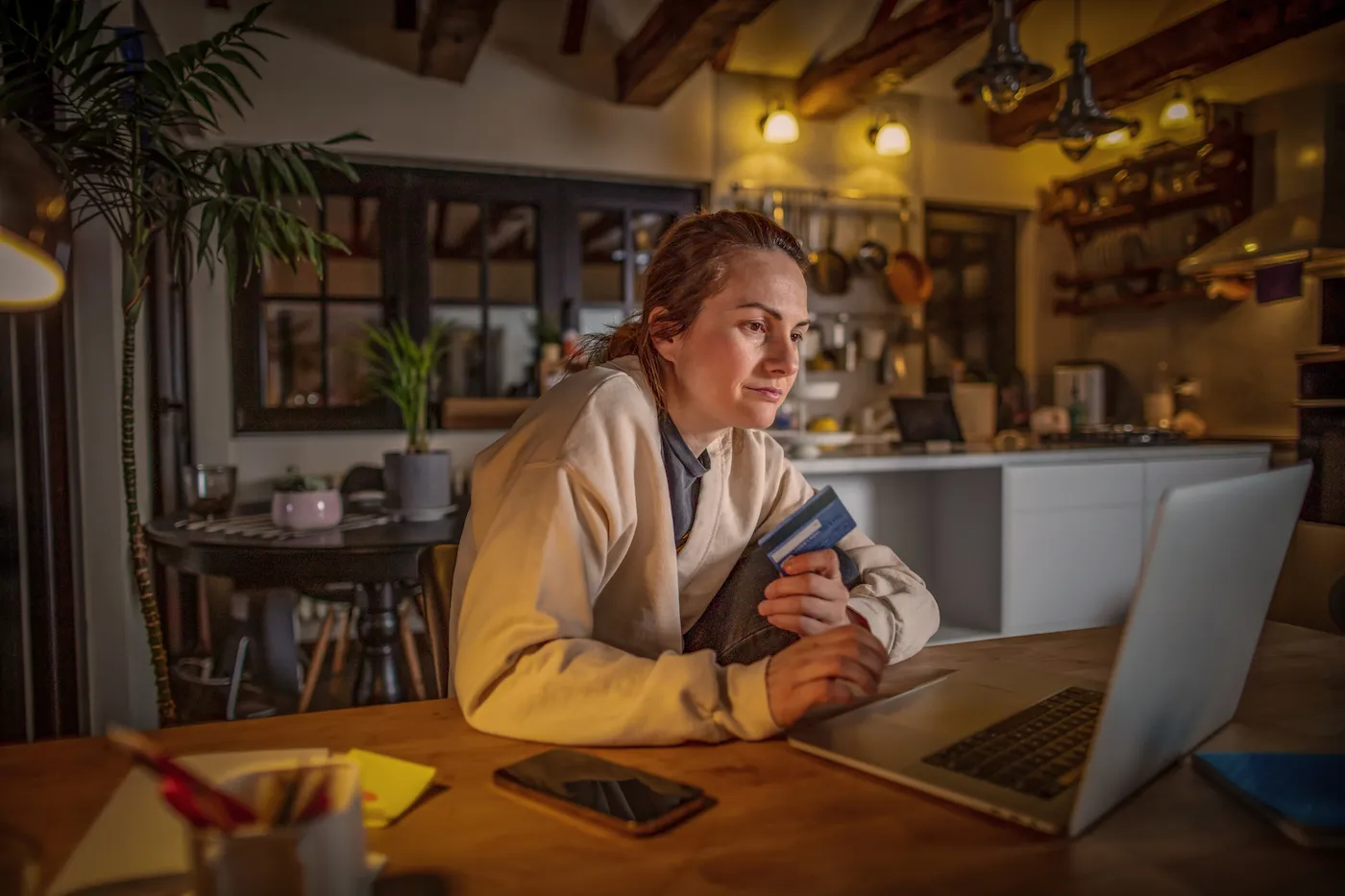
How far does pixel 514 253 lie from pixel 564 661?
418 cm

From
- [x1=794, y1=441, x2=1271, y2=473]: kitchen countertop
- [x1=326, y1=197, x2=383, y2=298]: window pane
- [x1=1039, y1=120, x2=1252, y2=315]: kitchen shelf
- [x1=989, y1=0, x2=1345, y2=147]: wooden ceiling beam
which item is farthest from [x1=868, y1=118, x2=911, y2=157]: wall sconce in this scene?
[x1=326, y1=197, x2=383, y2=298]: window pane

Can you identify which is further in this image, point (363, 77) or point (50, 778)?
point (363, 77)

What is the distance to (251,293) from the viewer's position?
437cm

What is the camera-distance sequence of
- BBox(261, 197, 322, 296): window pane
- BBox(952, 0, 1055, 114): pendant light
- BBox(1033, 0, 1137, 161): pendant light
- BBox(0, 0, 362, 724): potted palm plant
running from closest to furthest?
1. BBox(0, 0, 362, 724): potted palm plant
2. BBox(952, 0, 1055, 114): pendant light
3. BBox(1033, 0, 1137, 161): pendant light
4. BBox(261, 197, 322, 296): window pane

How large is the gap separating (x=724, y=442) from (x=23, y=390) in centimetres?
198

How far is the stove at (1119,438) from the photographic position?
12.8 feet

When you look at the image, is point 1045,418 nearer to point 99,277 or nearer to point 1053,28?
point 1053,28

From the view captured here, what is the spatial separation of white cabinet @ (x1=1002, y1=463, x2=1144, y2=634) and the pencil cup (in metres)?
3.20

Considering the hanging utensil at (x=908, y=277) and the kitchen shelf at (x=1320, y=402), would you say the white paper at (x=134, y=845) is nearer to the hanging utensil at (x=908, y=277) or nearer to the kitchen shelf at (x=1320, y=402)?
the kitchen shelf at (x=1320, y=402)

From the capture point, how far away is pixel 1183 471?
150 inches

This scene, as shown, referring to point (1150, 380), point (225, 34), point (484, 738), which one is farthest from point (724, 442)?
point (1150, 380)

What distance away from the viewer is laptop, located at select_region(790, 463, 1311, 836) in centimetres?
63

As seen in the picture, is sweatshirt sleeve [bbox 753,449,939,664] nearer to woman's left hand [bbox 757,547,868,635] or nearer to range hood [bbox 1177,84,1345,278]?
woman's left hand [bbox 757,547,868,635]

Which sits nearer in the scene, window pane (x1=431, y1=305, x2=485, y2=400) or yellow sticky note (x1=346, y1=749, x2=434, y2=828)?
yellow sticky note (x1=346, y1=749, x2=434, y2=828)
